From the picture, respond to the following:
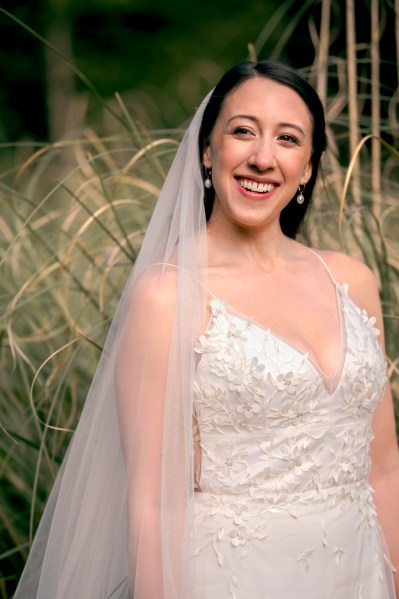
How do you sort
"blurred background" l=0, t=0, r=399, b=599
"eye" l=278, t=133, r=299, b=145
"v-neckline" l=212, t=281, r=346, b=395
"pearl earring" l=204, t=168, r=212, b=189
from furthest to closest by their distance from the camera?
→ "blurred background" l=0, t=0, r=399, b=599, "pearl earring" l=204, t=168, r=212, b=189, "eye" l=278, t=133, r=299, b=145, "v-neckline" l=212, t=281, r=346, b=395

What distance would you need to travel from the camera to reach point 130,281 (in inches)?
101

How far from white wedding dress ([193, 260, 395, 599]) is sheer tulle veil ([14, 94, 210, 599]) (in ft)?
0.33

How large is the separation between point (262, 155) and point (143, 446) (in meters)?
0.80

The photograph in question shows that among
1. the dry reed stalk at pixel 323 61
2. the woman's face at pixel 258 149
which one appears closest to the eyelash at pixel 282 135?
the woman's face at pixel 258 149

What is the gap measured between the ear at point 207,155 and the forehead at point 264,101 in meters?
0.10

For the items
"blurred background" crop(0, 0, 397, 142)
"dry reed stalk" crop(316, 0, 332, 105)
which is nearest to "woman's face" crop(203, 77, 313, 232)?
"dry reed stalk" crop(316, 0, 332, 105)

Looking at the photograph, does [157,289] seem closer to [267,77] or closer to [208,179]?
[208,179]

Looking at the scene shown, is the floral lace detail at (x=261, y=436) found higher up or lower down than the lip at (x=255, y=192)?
lower down

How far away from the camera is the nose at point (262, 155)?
2529mm

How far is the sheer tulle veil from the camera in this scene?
236 centimetres

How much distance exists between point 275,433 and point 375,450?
1.52ft

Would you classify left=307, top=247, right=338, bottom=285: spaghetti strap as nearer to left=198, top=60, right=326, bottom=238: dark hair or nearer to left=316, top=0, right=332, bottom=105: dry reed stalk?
left=198, top=60, right=326, bottom=238: dark hair

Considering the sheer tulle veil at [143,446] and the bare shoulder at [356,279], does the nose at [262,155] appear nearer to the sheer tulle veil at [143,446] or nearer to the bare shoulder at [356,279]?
the sheer tulle veil at [143,446]

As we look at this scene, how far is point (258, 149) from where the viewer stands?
2.55 metres
